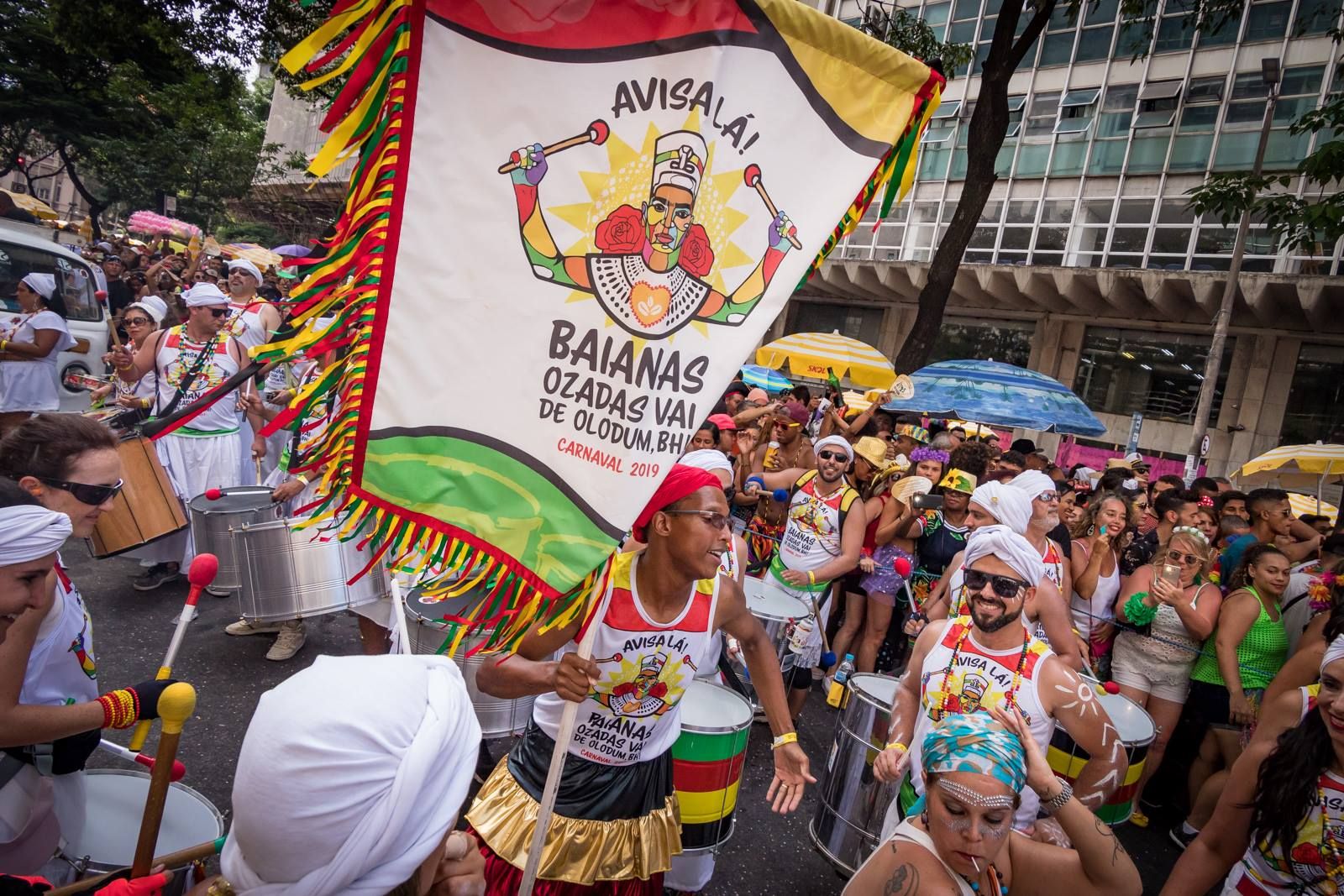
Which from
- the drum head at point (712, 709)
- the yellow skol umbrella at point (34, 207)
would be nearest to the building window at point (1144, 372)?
the drum head at point (712, 709)

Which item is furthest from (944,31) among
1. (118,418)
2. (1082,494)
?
(118,418)

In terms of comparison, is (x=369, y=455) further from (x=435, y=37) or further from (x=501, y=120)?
(x=435, y=37)

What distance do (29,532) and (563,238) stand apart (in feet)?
5.08

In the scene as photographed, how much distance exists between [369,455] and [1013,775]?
186 centimetres

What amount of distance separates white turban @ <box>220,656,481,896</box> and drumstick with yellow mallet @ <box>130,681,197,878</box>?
0.90 feet

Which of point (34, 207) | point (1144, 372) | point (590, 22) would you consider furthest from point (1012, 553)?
point (34, 207)

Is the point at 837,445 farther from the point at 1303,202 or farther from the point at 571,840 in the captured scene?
the point at 1303,202

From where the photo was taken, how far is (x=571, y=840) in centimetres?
239

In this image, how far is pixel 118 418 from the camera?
5652 millimetres

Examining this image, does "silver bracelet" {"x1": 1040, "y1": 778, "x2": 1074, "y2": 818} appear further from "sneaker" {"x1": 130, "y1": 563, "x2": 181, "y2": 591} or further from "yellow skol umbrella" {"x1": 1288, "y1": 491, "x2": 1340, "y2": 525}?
"yellow skol umbrella" {"x1": 1288, "y1": 491, "x2": 1340, "y2": 525}

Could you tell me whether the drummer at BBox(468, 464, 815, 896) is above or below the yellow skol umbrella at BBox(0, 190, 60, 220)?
below

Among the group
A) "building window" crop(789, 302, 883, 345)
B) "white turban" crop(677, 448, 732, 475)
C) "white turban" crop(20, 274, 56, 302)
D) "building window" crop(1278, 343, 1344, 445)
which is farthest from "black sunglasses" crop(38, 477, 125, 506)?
"building window" crop(789, 302, 883, 345)

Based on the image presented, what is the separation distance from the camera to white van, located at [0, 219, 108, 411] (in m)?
8.30

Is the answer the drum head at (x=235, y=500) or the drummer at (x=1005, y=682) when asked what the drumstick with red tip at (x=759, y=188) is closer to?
the drummer at (x=1005, y=682)
